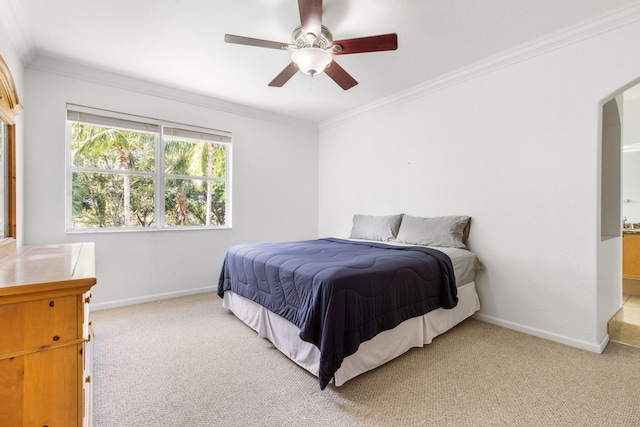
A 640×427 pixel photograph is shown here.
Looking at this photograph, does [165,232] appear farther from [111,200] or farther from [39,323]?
[39,323]

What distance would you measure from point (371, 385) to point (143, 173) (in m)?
3.24

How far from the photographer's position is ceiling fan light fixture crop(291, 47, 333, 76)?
6.59 feet

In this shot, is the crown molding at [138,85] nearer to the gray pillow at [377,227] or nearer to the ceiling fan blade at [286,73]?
the ceiling fan blade at [286,73]

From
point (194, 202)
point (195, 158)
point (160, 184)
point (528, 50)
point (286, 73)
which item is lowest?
point (194, 202)

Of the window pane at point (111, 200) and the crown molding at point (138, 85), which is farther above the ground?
the crown molding at point (138, 85)

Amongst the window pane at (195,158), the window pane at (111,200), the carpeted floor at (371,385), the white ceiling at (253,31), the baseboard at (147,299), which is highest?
the white ceiling at (253,31)

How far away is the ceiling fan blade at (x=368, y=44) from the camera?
1.96m

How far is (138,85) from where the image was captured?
3.30 metres

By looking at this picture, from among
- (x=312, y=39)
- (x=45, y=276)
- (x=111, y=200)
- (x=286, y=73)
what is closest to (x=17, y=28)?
(x=111, y=200)

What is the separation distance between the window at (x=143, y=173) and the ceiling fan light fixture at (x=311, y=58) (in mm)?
2180

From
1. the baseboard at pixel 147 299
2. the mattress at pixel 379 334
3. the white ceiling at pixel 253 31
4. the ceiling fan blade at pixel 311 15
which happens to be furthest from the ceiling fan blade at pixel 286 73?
the baseboard at pixel 147 299

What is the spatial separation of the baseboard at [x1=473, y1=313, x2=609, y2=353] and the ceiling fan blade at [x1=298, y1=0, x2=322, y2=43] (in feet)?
9.58

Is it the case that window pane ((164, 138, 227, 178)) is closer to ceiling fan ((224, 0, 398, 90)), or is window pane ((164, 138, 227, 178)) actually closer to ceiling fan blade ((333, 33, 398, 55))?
ceiling fan ((224, 0, 398, 90))

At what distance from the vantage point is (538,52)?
255 centimetres
